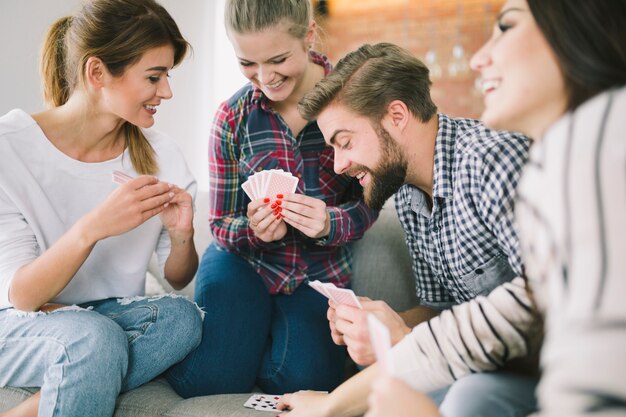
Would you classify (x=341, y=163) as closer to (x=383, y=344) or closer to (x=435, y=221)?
(x=435, y=221)

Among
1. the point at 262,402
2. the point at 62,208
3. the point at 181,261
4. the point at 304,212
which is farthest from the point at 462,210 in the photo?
the point at 62,208

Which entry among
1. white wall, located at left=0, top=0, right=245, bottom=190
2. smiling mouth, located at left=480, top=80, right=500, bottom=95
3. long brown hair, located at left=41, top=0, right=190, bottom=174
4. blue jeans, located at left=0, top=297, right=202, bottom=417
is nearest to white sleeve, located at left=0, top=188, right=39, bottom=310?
blue jeans, located at left=0, top=297, right=202, bottom=417

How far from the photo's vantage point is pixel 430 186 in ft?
6.79

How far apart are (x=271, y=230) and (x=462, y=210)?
75 centimetres

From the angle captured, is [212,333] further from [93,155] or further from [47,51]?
[47,51]

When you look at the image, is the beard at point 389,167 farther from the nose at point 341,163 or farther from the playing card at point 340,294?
the playing card at point 340,294

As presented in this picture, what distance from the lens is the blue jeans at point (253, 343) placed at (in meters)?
2.15

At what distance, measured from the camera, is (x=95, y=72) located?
2.16 metres

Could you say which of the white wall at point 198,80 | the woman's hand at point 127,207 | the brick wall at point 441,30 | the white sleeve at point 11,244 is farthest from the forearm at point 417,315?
the brick wall at point 441,30

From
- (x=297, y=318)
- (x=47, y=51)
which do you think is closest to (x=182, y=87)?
(x=47, y=51)

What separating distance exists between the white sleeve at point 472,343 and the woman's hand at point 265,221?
972 millimetres

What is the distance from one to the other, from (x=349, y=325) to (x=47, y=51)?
57.5 inches

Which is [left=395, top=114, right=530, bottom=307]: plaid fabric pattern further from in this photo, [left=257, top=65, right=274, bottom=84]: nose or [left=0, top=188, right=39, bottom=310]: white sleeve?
[left=0, top=188, right=39, bottom=310]: white sleeve

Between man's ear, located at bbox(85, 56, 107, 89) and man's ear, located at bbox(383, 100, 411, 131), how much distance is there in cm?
98
